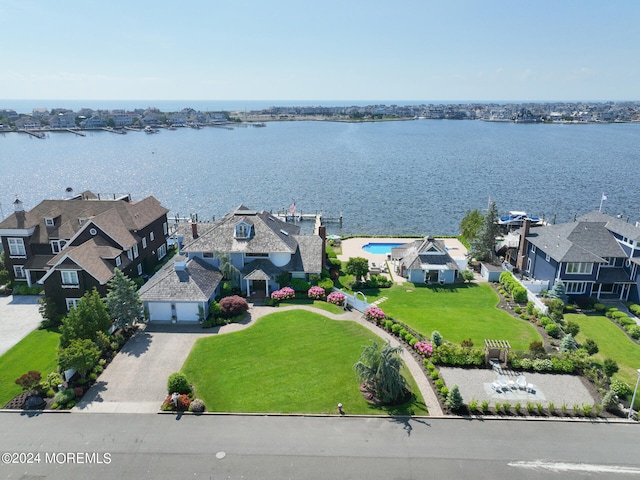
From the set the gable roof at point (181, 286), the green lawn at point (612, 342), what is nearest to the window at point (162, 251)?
the gable roof at point (181, 286)

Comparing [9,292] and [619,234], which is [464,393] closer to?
[619,234]

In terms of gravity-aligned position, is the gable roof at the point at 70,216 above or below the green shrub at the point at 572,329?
above

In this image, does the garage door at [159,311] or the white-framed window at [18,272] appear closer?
the garage door at [159,311]

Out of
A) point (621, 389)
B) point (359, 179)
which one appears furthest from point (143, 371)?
point (359, 179)

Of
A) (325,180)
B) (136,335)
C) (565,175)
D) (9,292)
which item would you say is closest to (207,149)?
(325,180)

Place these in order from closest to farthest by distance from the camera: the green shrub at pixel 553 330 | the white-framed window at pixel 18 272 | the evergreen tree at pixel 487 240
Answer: the green shrub at pixel 553 330, the white-framed window at pixel 18 272, the evergreen tree at pixel 487 240

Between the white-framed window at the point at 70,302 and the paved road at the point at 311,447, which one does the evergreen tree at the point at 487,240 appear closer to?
the paved road at the point at 311,447

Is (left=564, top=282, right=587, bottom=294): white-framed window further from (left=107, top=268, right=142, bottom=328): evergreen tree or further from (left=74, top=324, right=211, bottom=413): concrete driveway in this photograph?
(left=107, top=268, right=142, bottom=328): evergreen tree
